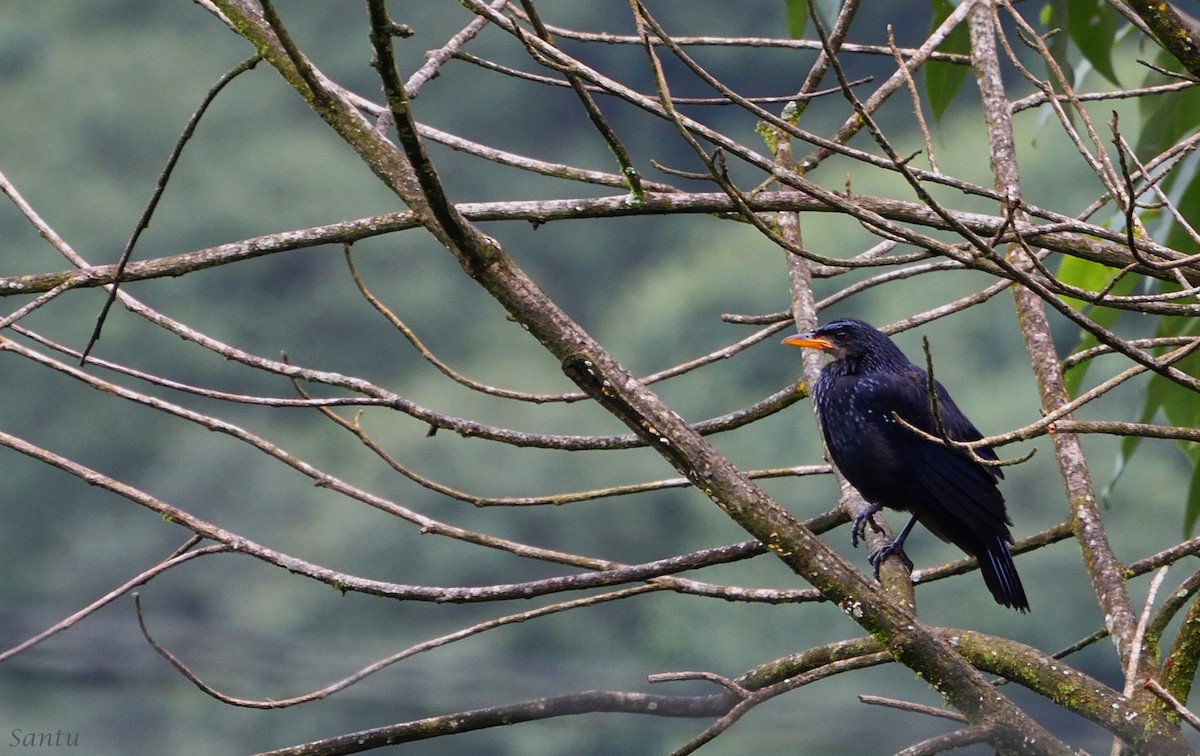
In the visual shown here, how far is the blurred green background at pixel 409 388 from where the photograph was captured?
14984 mm

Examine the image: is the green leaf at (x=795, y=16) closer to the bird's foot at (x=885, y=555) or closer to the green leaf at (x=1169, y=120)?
the green leaf at (x=1169, y=120)

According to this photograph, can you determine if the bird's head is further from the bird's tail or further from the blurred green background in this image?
the blurred green background

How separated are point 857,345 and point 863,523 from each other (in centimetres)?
90

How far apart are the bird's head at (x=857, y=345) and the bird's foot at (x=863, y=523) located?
64 centimetres

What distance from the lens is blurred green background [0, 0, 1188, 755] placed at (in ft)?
49.2

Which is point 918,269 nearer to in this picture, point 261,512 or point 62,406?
point 261,512

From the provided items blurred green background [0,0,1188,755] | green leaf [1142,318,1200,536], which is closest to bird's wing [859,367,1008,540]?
green leaf [1142,318,1200,536]

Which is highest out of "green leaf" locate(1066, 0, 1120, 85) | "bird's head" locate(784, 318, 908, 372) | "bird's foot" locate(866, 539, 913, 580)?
"green leaf" locate(1066, 0, 1120, 85)

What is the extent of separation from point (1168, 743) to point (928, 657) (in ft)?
1.49

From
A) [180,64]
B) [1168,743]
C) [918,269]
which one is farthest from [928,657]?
[180,64]

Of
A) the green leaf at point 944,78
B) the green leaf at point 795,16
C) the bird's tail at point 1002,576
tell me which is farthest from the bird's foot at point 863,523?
the green leaf at point 795,16

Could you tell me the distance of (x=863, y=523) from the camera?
11.8 ft

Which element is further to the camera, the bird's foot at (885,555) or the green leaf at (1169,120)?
the green leaf at (1169,120)

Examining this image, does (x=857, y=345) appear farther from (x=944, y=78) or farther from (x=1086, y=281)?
(x=944, y=78)
